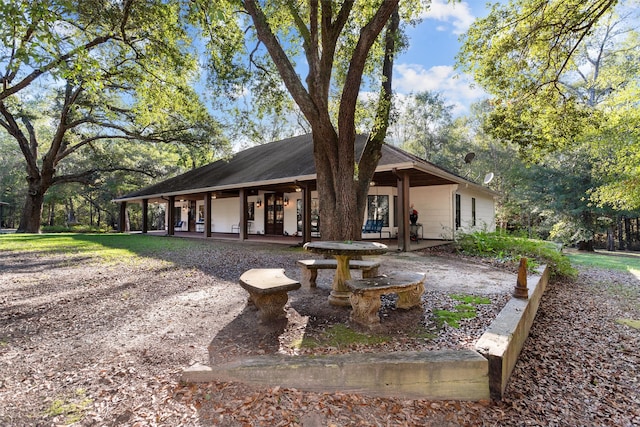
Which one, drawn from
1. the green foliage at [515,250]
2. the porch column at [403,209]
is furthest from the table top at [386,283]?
the porch column at [403,209]

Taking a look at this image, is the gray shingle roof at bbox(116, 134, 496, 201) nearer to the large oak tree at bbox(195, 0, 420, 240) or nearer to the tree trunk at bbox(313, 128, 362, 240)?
the large oak tree at bbox(195, 0, 420, 240)

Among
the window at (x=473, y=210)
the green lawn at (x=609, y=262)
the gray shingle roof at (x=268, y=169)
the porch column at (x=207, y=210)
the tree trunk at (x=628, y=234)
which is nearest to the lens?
the gray shingle roof at (x=268, y=169)

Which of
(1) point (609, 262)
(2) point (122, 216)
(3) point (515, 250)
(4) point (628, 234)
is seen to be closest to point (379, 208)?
(3) point (515, 250)

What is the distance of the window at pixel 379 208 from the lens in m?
14.0

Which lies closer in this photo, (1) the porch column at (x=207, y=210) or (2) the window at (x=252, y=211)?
(1) the porch column at (x=207, y=210)

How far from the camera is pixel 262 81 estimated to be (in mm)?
8516

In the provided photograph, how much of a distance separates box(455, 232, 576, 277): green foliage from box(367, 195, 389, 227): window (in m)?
4.03

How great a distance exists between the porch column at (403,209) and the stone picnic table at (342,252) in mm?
5691

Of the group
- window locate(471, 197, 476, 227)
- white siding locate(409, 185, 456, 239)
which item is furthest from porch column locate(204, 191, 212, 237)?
window locate(471, 197, 476, 227)

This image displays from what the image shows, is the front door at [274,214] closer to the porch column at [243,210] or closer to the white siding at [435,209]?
the porch column at [243,210]

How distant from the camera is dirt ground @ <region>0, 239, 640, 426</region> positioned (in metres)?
2.28

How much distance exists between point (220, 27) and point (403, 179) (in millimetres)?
6619

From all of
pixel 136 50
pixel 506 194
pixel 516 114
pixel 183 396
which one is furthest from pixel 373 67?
pixel 506 194

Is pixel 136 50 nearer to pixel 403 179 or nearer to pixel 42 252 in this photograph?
pixel 42 252
